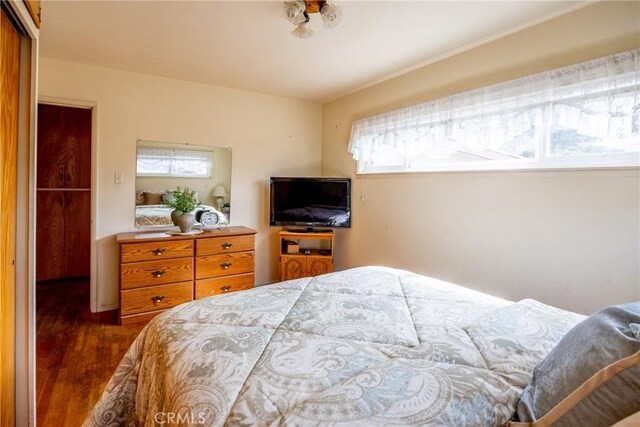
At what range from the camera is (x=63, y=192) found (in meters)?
3.96

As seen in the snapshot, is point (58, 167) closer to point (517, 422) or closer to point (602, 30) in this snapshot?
point (517, 422)

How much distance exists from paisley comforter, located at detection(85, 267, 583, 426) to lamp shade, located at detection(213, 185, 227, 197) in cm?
219

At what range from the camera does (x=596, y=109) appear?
1728mm

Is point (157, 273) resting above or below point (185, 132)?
below

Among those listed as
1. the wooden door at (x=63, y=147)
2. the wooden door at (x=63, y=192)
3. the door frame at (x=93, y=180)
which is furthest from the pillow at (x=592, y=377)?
the wooden door at (x=63, y=147)

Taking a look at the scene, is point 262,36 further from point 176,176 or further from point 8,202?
point 8,202

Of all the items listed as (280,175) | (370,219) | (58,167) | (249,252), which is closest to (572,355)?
(370,219)

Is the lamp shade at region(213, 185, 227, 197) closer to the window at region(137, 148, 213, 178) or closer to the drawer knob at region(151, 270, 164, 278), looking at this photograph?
the window at region(137, 148, 213, 178)

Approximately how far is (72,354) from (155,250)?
908 mm

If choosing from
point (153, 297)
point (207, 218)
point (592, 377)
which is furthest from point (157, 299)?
point (592, 377)

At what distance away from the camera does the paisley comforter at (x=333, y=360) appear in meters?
0.72

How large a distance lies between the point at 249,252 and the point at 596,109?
288 cm

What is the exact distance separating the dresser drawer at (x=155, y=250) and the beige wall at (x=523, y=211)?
1.87m

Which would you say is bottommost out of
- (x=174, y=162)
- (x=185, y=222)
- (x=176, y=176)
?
(x=185, y=222)
